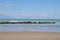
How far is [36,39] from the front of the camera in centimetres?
827

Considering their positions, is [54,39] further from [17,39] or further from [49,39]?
[17,39]

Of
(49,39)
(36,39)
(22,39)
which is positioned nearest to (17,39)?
(22,39)

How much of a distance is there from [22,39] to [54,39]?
5.91ft

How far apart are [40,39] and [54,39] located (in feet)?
2.59

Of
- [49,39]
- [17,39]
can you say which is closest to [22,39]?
[17,39]

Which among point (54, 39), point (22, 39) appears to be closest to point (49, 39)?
point (54, 39)

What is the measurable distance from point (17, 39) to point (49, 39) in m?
1.80

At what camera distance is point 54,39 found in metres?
8.31

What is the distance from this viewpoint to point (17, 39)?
26.8 ft

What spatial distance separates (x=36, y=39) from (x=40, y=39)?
23cm

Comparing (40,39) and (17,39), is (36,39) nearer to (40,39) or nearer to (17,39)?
(40,39)

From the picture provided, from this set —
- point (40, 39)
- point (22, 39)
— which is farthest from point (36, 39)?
point (22, 39)

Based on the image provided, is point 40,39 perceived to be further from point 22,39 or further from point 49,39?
point 22,39

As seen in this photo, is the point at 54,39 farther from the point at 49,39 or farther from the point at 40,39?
the point at 40,39
